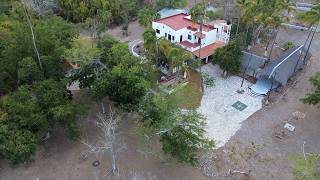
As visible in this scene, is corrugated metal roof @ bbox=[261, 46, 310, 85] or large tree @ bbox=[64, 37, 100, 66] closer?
large tree @ bbox=[64, 37, 100, 66]

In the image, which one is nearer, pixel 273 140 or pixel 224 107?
pixel 273 140

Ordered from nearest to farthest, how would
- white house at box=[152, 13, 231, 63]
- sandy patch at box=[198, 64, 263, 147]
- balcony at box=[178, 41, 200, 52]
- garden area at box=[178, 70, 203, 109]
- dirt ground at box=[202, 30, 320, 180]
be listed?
1. dirt ground at box=[202, 30, 320, 180]
2. sandy patch at box=[198, 64, 263, 147]
3. garden area at box=[178, 70, 203, 109]
4. balcony at box=[178, 41, 200, 52]
5. white house at box=[152, 13, 231, 63]

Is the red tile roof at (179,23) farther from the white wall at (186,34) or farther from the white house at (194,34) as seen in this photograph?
the white wall at (186,34)

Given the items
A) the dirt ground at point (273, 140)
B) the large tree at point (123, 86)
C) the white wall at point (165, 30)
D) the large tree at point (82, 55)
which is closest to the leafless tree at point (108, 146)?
the large tree at point (123, 86)

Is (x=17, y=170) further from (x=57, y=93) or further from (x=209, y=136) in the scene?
(x=209, y=136)

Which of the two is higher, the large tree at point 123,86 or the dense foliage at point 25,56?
the dense foliage at point 25,56

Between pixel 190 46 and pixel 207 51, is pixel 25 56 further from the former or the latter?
pixel 207 51

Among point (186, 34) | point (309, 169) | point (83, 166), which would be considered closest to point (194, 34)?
point (186, 34)

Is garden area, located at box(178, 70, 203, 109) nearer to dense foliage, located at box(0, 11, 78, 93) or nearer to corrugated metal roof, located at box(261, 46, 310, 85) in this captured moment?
corrugated metal roof, located at box(261, 46, 310, 85)

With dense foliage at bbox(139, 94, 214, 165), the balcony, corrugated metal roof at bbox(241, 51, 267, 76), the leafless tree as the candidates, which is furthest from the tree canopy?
the leafless tree

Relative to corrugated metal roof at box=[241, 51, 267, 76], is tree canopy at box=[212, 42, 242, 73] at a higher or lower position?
higher
